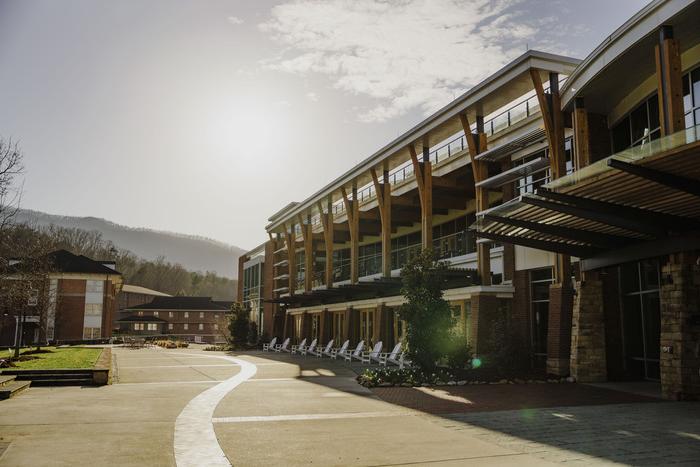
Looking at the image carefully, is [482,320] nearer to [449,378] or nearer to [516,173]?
[449,378]

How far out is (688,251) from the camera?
1308 centimetres

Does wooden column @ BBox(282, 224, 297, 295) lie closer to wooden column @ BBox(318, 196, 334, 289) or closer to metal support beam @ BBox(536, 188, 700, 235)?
wooden column @ BBox(318, 196, 334, 289)

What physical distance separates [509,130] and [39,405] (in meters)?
18.3

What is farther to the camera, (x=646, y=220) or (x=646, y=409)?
(x=646, y=220)

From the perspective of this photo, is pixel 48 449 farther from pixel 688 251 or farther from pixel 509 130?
pixel 509 130

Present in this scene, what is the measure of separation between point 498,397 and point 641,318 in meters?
6.64

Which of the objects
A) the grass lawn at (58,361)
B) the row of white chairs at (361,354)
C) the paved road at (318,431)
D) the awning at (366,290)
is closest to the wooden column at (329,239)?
the awning at (366,290)

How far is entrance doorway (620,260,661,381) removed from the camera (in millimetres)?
16844

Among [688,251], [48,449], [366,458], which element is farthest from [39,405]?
[688,251]

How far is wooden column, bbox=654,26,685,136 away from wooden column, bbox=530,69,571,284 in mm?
5501

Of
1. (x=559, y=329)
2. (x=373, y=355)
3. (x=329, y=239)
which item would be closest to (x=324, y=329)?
(x=329, y=239)

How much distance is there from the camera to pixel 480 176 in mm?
22906

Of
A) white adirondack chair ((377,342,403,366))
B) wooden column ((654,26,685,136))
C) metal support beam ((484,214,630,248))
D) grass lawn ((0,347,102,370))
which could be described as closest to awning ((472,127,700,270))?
metal support beam ((484,214,630,248))

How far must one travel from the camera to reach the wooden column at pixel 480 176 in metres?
22.5
